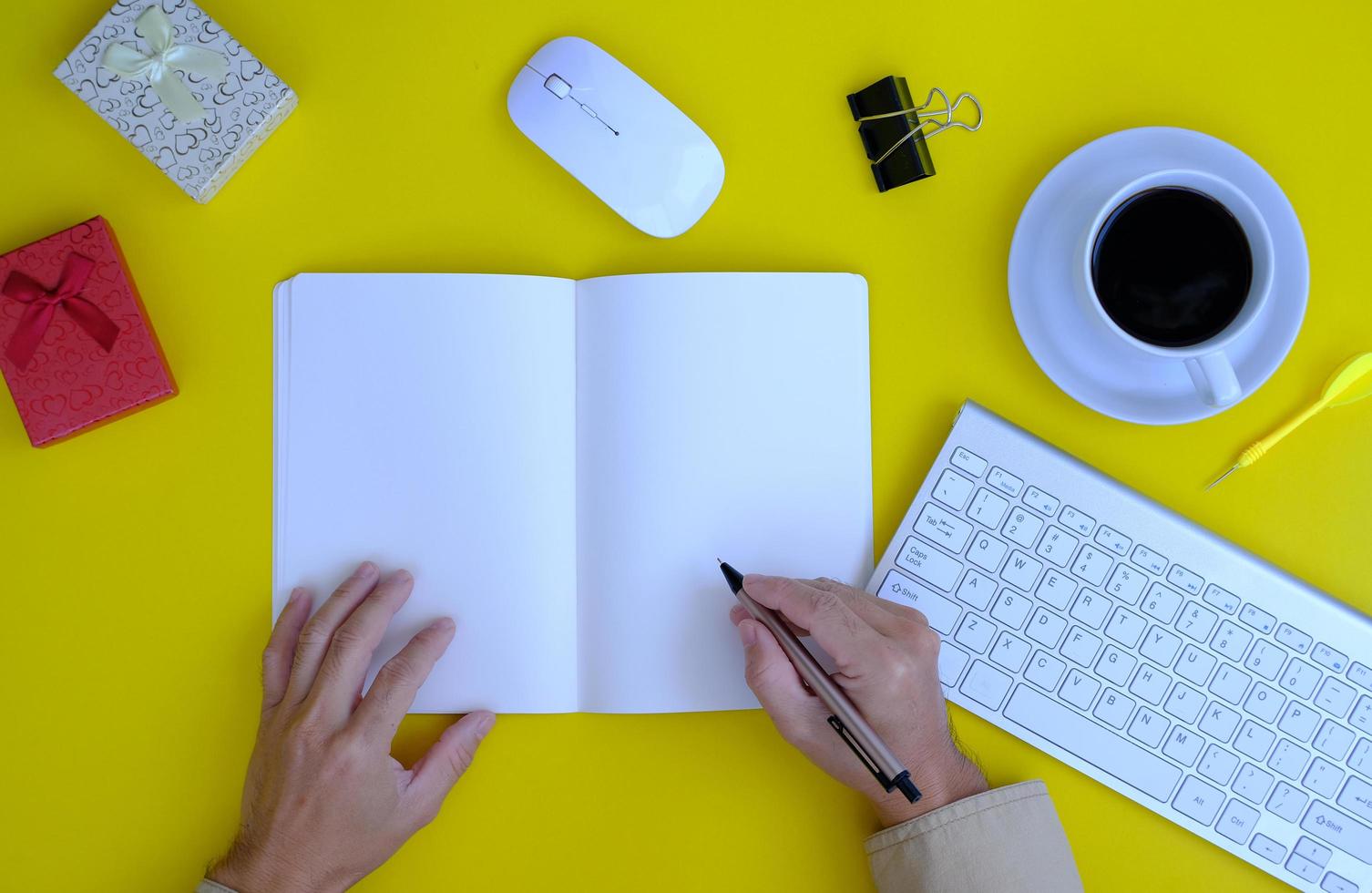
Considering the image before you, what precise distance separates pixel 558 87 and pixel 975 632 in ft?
1.93

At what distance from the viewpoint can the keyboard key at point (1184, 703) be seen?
2.57 ft

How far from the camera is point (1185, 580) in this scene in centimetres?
79

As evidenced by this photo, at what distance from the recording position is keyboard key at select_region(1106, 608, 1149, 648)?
2.59ft

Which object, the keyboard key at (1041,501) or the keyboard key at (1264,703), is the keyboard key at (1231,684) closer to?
the keyboard key at (1264,703)

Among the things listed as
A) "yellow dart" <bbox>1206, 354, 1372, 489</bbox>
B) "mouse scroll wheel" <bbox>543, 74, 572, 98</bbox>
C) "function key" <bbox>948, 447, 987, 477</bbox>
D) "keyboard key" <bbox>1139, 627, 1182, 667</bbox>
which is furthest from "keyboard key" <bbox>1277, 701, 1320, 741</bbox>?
"mouse scroll wheel" <bbox>543, 74, 572, 98</bbox>

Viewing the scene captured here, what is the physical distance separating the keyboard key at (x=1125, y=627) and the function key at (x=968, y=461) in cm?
17

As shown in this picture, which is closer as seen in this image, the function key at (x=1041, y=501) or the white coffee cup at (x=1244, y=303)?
the white coffee cup at (x=1244, y=303)

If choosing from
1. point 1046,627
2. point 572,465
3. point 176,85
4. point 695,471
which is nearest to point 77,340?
point 176,85

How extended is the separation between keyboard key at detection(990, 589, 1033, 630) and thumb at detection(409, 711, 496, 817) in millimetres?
444

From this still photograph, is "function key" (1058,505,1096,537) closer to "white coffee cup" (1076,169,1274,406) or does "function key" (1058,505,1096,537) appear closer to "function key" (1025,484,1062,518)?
"function key" (1025,484,1062,518)

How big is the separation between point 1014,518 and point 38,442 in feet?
2.77

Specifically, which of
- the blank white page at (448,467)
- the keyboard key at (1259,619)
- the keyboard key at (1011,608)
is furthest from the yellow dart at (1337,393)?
the blank white page at (448,467)

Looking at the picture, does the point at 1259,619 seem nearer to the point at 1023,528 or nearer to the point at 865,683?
the point at 1023,528

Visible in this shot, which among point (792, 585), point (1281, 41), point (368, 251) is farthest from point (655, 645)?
point (1281, 41)
